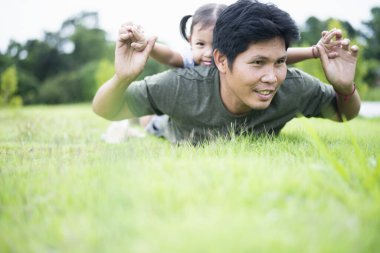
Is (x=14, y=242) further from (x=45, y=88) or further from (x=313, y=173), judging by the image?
(x=45, y=88)

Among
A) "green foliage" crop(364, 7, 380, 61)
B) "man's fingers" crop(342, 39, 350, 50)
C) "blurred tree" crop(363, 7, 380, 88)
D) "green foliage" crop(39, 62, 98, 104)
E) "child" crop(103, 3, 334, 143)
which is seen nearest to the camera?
"man's fingers" crop(342, 39, 350, 50)

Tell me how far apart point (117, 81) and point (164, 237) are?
2148 millimetres

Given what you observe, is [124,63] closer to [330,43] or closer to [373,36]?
[330,43]

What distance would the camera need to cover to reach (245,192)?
1.48 meters

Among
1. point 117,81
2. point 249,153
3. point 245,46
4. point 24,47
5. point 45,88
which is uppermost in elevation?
point 245,46

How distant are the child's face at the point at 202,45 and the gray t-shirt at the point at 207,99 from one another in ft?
1.22

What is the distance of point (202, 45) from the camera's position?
3.93m

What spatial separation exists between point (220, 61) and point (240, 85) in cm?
35

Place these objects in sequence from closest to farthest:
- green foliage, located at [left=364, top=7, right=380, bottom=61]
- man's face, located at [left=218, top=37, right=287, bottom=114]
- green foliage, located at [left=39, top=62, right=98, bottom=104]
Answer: man's face, located at [left=218, top=37, right=287, bottom=114]
green foliage, located at [left=364, top=7, right=380, bottom=61]
green foliage, located at [left=39, top=62, right=98, bottom=104]

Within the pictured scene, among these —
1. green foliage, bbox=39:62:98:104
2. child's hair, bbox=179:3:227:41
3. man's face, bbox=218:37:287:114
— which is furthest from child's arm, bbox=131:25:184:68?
green foliage, bbox=39:62:98:104

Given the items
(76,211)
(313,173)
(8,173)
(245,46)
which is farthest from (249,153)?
(8,173)

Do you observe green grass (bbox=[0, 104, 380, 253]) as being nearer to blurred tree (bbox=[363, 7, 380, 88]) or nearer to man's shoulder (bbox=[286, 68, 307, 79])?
man's shoulder (bbox=[286, 68, 307, 79])

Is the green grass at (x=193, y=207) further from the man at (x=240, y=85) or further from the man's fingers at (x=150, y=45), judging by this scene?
the man's fingers at (x=150, y=45)

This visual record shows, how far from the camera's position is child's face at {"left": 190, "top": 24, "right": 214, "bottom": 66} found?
3854 millimetres
